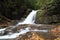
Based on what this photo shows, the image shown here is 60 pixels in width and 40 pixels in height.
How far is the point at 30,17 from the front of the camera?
29.6 meters

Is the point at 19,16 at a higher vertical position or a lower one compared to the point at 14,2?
lower

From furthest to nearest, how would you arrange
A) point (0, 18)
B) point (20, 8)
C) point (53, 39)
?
point (20, 8), point (0, 18), point (53, 39)

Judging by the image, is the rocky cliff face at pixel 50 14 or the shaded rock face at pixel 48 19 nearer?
the shaded rock face at pixel 48 19

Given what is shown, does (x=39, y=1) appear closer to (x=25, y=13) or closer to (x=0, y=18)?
(x=25, y=13)

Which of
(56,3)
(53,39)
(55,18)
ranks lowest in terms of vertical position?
(53,39)

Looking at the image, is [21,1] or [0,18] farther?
[21,1]

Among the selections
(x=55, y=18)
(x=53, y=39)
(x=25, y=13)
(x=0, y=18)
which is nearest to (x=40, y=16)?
(x=55, y=18)

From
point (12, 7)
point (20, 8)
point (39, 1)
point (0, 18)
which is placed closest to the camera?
point (0, 18)

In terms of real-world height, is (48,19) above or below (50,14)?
below

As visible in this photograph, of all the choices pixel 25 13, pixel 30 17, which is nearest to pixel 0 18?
pixel 30 17

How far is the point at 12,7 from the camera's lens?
3175 cm

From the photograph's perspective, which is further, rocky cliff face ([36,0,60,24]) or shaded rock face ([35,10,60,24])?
rocky cliff face ([36,0,60,24])

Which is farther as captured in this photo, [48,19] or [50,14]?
[50,14]

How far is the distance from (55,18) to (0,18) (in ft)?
24.7
